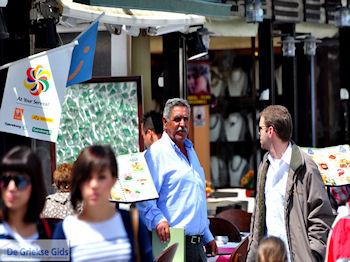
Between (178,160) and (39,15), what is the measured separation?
2387 millimetres

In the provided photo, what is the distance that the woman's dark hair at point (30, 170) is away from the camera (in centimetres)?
318

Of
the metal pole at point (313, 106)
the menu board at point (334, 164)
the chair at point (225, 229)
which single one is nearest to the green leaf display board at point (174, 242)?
the chair at point (225, 229)

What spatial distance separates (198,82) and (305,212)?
9.60 meters

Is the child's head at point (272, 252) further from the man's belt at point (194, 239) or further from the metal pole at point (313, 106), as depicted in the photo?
the metal pole at point (313, 106)

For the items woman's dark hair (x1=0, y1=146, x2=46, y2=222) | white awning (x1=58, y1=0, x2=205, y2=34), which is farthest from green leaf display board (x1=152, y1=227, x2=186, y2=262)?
white awning (x1=58, y1=0, x2=205, y2=34)

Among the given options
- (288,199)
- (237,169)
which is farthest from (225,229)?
(237,169)

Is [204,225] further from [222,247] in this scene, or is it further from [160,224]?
[222,247]

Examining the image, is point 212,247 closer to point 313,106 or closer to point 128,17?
point 128,17

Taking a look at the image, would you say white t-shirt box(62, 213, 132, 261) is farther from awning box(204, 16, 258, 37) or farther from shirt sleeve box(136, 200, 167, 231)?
awning box(204, 16, 258, 37)

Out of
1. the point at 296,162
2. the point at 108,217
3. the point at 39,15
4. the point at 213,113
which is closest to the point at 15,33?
the point at 39,15

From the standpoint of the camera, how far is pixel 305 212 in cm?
500

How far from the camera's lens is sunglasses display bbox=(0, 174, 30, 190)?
10.4ft

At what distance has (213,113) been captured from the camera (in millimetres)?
15320

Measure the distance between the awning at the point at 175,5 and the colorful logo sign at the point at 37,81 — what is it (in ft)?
3.93
